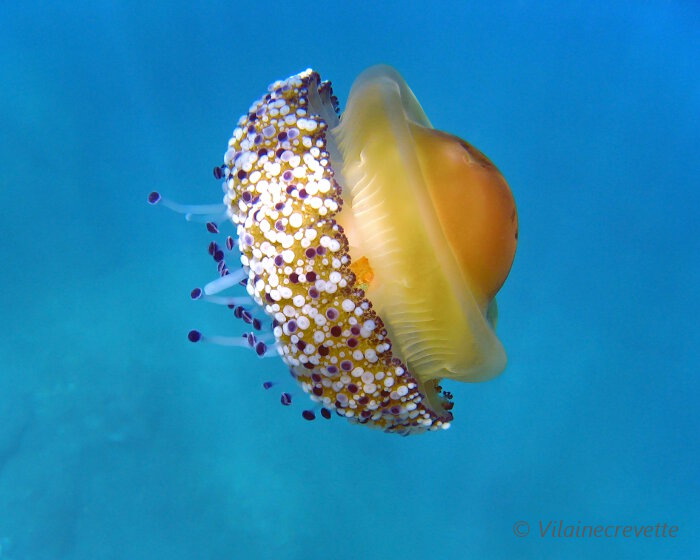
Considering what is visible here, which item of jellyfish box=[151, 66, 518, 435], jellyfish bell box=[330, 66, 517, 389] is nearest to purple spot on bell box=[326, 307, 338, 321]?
jellyfish box=[151, 66, 518, 435]

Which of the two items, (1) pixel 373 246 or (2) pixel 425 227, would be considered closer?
(2) pixel 425 227

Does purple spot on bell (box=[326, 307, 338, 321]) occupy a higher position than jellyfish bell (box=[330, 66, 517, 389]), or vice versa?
jellyfish bell (box=[330, 66, 517, 389])

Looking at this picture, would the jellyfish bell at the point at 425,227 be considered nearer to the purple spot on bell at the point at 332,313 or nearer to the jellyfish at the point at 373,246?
the jellyfish at the point at 373,246

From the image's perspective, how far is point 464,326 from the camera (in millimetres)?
2273

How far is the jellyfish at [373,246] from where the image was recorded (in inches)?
86.3

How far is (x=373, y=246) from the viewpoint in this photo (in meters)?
2.28

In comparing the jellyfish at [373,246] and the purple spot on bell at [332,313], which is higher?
the jellyfish at [373,246]

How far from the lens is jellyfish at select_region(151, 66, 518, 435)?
219 cm

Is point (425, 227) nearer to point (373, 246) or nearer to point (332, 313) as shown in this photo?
point (373, 246)

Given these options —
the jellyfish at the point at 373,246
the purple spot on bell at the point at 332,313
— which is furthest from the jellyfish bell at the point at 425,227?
the purple spot on bell at the point at 332,313

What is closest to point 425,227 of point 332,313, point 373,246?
point 373,246

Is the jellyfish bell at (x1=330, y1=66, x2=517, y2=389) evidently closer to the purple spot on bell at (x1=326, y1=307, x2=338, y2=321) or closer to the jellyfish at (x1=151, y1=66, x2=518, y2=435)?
the jellyfish at (x1=151, y1=66, x2=518, y2=435)

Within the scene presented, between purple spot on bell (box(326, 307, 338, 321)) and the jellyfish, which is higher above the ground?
the jellyfish

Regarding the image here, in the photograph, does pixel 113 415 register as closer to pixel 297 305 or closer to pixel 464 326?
pixel 297 305
